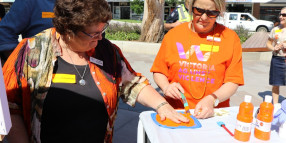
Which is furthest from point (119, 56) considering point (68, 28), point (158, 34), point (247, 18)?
point (247, 18)

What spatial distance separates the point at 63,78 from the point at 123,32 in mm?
10325

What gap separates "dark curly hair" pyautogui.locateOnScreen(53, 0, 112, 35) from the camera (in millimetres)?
1342

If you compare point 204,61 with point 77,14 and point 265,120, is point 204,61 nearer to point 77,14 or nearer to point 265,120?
point 265,120

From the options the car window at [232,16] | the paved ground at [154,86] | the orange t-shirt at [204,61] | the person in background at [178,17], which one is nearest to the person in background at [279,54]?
the paved ground at [154,86]

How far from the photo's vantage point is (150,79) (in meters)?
5.97

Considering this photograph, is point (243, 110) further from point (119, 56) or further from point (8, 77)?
point (8, 77)

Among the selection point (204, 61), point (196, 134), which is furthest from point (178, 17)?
point (196, 134)

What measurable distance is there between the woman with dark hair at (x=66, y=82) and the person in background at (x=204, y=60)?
0.36 metres

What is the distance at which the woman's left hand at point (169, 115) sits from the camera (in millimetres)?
1595

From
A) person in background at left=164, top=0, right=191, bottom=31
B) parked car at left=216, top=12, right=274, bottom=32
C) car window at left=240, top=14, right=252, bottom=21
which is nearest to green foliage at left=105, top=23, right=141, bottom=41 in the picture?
person in background at left=164, top=0, right=191, bottom=31

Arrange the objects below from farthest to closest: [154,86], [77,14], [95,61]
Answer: [154,86]
[95,61]
[77,14]

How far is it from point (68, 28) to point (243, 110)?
1076 mm

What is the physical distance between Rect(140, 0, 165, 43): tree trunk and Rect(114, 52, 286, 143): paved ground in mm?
1156

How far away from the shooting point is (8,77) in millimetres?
1383
